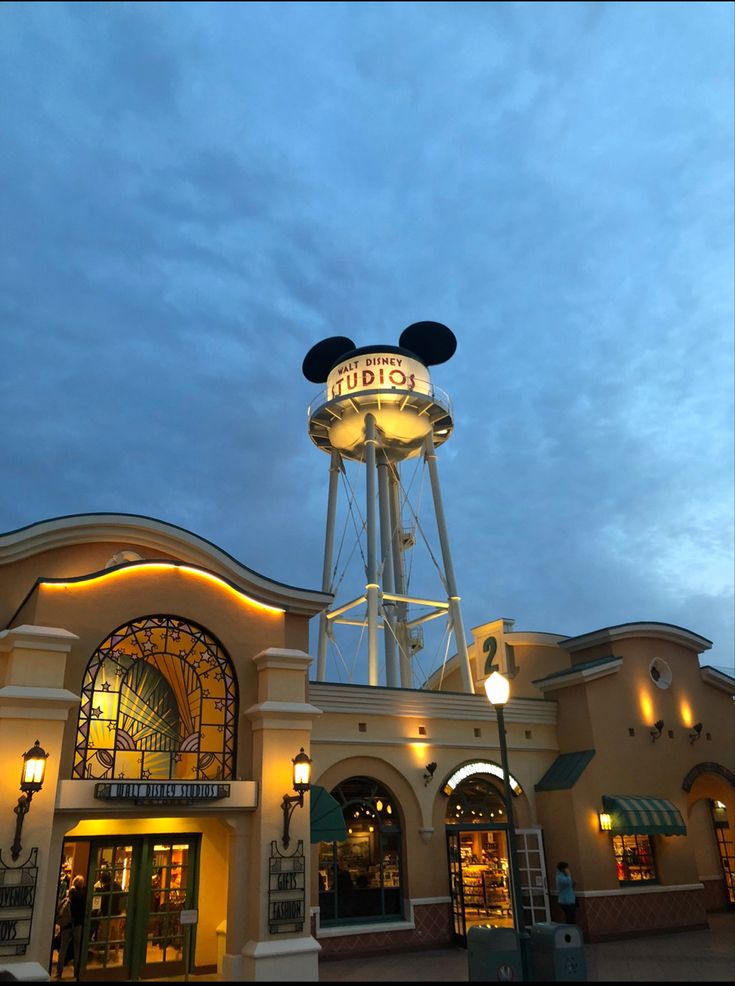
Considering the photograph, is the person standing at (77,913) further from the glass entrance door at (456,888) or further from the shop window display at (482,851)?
the shop window display at (482,851)

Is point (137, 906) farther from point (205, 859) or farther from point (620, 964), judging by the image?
point (620, 964)

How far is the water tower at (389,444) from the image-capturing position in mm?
25984

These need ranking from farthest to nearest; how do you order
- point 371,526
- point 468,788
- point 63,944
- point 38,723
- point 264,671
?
1. point 371,526
2. point 468,788
3. point 264,671
4. point 63,944
5. point 38,723

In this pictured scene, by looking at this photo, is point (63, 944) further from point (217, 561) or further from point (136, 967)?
point (217, 561)

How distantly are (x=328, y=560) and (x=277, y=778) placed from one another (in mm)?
12765

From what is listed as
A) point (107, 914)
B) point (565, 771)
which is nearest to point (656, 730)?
point (565, 771)

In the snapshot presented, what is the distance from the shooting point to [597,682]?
21375mm

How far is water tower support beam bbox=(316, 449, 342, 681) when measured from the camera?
26000 mm

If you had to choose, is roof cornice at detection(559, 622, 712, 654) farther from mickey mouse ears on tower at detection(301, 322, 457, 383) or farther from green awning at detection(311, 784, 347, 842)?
mickey mouse ears on tower at detection(301, 322, 457, 383)

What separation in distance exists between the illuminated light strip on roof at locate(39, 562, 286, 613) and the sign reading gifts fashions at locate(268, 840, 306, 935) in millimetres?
4696

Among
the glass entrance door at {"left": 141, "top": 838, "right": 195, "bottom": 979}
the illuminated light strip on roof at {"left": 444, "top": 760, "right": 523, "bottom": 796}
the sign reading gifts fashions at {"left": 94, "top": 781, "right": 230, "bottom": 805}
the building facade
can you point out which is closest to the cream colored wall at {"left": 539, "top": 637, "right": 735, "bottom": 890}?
the building facade

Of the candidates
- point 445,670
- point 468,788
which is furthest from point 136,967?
point 445,670

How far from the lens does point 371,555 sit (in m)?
25.4

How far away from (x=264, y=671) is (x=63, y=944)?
19.6 feet
